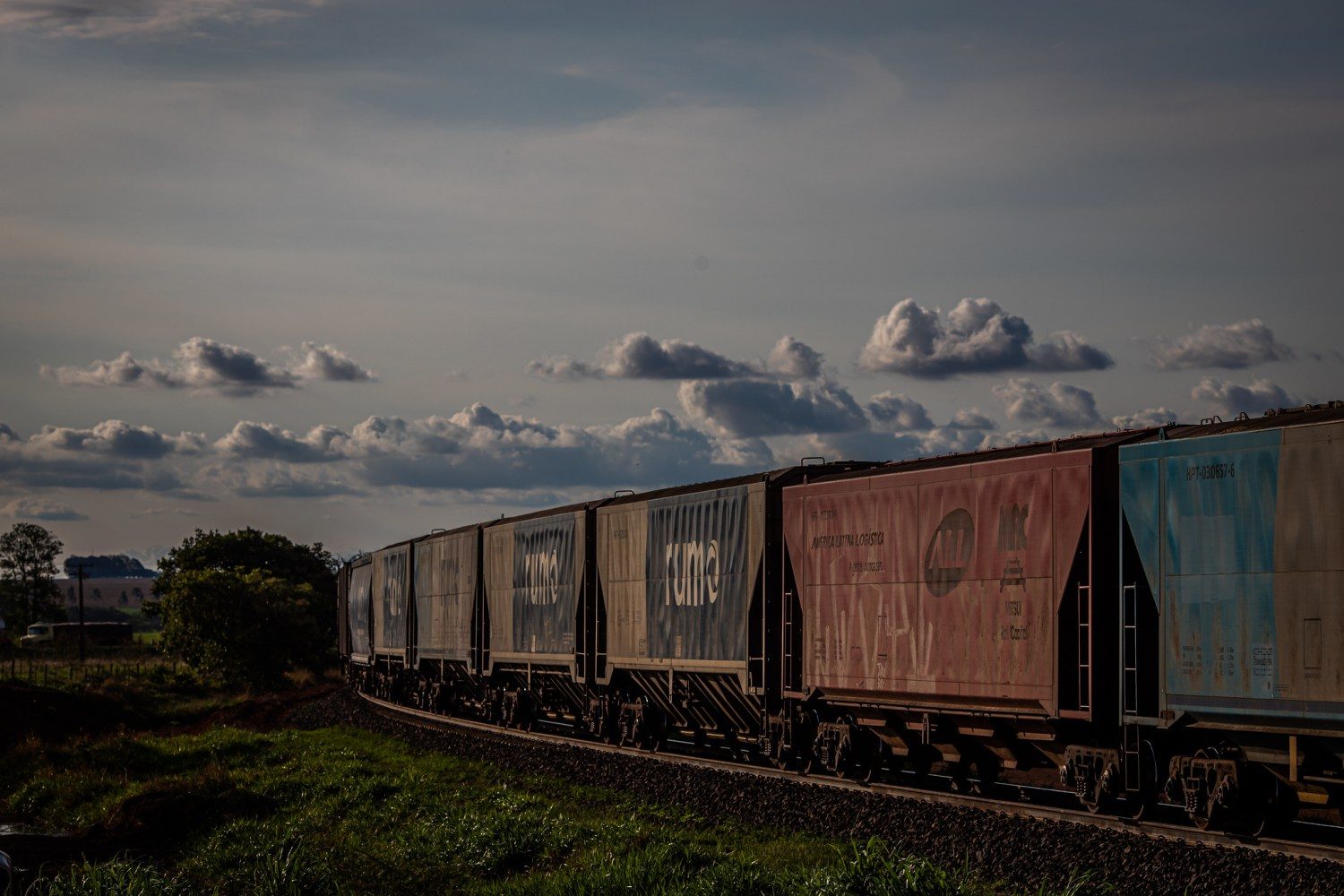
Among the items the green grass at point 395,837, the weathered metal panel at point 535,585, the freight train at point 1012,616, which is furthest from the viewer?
the weathered metal panel at point 535,585

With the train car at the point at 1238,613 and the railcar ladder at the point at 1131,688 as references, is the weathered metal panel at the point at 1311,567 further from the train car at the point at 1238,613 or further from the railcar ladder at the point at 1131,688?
the railcar ladder at the point at 1131,688

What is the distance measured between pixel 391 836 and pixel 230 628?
154 ft

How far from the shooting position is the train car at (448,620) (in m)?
35.6

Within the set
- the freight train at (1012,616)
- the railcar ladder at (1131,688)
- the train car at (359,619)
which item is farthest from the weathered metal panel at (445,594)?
the railcar ladder at (1131,688)

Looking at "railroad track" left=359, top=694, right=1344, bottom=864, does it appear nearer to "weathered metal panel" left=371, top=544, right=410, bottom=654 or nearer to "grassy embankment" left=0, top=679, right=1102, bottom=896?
"grassy embankment" left=0, top=679, right=1102, bottom=896

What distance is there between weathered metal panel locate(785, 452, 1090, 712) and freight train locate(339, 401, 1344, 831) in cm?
3

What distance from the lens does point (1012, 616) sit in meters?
16.8

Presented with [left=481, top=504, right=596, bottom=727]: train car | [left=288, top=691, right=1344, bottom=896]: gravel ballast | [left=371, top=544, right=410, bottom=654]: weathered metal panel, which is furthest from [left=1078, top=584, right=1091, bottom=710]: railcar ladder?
[left=371, top=544, right=410, bottom=654]: weathered metal panel

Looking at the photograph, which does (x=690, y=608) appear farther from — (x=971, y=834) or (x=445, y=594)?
(x=445, y=594)

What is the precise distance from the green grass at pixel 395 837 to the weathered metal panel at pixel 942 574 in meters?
3.32

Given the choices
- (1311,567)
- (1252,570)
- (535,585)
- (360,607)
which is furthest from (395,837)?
(360,607)

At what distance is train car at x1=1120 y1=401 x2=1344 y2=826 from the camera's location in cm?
1355

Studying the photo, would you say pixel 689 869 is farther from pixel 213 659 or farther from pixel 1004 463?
pixel 213 659

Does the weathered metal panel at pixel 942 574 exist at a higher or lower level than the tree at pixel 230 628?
higher
